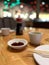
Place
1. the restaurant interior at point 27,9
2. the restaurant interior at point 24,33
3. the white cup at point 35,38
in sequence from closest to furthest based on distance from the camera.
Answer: the restaurant interior at point 24,33 < the white cup at point 35,38 < the restaurant interior at point 27,9

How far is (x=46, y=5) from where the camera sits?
130 inches

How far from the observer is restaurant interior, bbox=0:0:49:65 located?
837mm

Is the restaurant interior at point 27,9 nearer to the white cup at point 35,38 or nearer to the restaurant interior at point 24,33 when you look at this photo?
the restaurant interior at point 24,33

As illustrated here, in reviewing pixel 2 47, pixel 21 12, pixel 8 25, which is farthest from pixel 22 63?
pixel 21 12

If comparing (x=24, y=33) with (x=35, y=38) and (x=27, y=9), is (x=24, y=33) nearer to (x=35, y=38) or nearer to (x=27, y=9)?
(x=35, y=38)

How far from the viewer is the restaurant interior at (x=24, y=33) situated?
837 mm

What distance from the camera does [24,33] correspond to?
1.52 meters

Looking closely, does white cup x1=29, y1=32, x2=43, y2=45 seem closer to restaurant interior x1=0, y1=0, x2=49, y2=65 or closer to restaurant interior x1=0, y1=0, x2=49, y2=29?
restaurant interior x1=0, y1=0, x2=49, y2=65

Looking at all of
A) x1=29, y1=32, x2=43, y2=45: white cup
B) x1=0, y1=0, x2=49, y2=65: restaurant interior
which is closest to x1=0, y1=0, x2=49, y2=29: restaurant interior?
x1=0, y1=0, x2=49, y2=65: restaurant interior

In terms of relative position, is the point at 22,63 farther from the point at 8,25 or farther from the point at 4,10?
the point at 4,10

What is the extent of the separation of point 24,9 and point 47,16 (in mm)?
627

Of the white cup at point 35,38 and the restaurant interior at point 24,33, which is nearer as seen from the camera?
the restaurant interior at point 24,33

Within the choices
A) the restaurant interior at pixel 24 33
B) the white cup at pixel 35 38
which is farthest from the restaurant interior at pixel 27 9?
the white cup at pixel 35 38

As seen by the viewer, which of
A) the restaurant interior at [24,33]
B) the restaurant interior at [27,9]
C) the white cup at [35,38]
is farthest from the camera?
the restaurant interior at [27,9]
